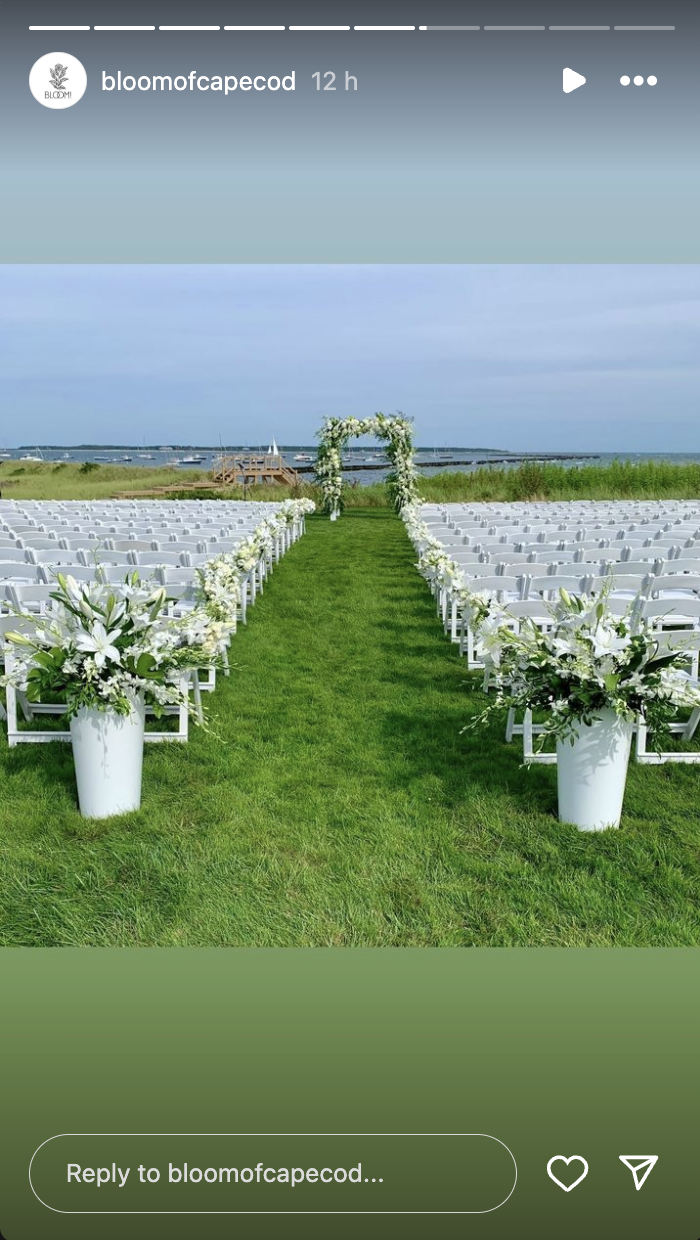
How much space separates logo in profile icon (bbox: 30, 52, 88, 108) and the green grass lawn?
309cm

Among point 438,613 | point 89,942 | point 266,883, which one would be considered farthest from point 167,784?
point 438,613

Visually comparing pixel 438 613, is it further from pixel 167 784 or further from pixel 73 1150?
pixel 73 1150

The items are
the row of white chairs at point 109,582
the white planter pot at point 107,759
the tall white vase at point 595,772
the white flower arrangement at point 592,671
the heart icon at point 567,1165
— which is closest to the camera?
the heart icon at point 567,1165

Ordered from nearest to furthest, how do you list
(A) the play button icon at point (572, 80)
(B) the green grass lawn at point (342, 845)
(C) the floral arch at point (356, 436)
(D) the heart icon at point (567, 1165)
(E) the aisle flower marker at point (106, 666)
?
1. (D) the heart icon at point (567, 1165)
2. (A) the play button icon at point (572, 80)
3. (B) the green grass lawn at point (342, 845)
4. (E) the aisle flower marker at point (106, 666)
5. (C) the floral arch at point (356, 436)

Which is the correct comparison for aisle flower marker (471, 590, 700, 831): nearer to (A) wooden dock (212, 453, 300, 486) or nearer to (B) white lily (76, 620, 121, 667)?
(B) white lily (76, 620, 121, 667)

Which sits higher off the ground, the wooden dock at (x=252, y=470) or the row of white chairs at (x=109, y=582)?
the wooden dock at (x=252, y=470)

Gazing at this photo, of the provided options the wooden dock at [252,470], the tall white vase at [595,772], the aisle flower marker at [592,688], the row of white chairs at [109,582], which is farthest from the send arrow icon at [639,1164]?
the wooden dock at [252,470]

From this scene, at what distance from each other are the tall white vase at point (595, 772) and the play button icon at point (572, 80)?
3084 mm

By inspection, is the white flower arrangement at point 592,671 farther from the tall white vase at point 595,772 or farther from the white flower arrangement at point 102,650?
the white flower arrangement at point 102,650

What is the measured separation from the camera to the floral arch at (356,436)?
27.0 meters

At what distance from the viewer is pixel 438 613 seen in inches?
452

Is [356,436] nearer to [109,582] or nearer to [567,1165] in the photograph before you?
[109,582]

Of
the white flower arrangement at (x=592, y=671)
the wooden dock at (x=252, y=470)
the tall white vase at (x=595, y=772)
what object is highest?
the wooden dock at (x=252, y=470)

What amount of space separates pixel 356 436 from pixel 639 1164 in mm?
27052
